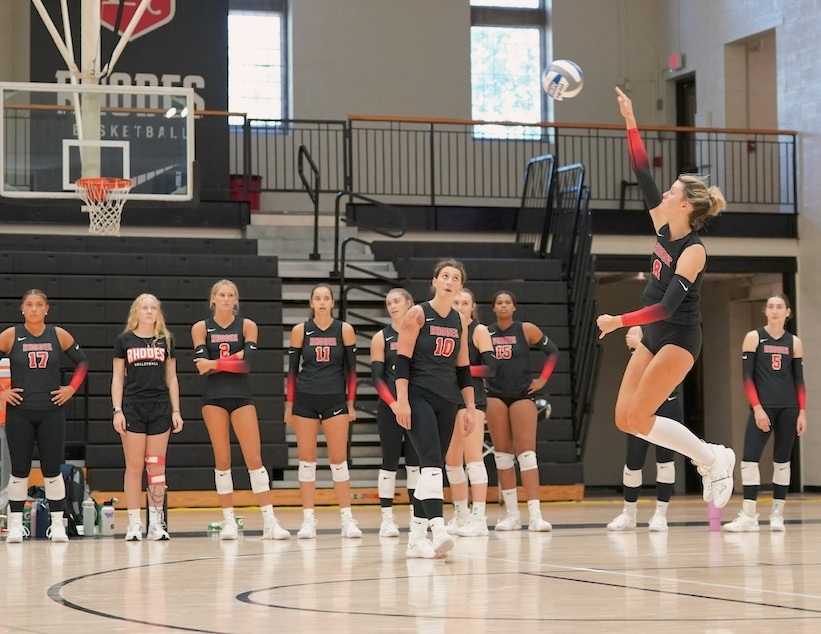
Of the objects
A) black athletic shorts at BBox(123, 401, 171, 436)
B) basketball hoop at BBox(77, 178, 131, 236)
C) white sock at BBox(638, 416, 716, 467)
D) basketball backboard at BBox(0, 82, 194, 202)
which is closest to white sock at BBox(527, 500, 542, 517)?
white sock at BBox(638, 416, 716, 467)

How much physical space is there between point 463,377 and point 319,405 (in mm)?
1927

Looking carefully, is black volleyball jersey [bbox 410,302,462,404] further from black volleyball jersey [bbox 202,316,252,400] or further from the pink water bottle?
the pink water bottle

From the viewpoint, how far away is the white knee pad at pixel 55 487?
841cm

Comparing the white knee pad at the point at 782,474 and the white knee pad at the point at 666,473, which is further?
the white knee pad at the point at 782,474

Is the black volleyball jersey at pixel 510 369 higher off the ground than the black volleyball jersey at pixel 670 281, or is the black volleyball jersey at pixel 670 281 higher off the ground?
the black volleyball jersey at pixel 670 281

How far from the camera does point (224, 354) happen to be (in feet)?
27.8

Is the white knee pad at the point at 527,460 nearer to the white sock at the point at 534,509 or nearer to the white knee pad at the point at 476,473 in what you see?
the white sock at the point at 534,509

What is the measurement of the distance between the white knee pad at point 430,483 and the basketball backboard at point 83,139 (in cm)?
516

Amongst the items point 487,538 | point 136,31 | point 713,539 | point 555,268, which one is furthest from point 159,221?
point 713,539

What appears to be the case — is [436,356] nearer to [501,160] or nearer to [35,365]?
[35,365]

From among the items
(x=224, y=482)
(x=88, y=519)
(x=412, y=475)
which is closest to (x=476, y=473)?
(x=412, y=475)

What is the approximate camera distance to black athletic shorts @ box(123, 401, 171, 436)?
8.34 meters

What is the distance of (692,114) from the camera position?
→ 746 inches

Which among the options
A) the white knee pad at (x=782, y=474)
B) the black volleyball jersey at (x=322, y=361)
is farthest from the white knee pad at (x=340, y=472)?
the white knee pad at (x=782, y=474)
